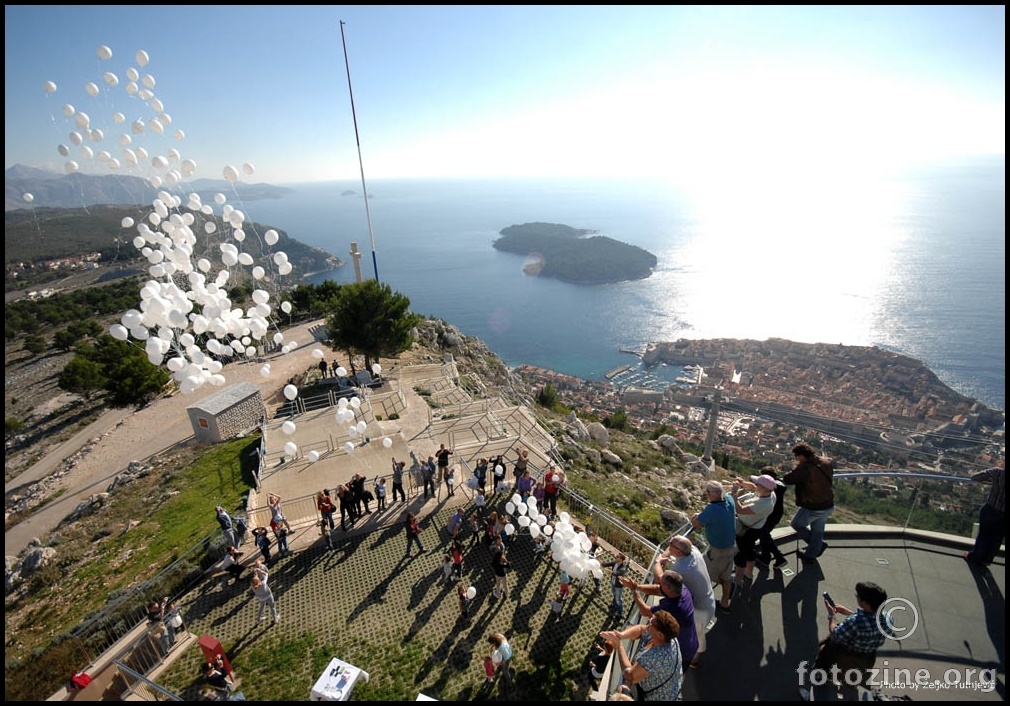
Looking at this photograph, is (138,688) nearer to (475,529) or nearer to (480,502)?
(475,529)

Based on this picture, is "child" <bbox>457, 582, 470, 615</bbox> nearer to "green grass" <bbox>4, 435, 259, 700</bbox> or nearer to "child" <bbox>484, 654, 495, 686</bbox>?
"child" <bbox>484, 654, 495, 686</bbox>

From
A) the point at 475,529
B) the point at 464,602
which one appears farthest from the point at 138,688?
the point at 475,529

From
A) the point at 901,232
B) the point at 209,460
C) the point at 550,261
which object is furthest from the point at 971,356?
the point at 901,232

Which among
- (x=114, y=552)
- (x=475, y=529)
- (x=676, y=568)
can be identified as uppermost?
(x=676, y=568)

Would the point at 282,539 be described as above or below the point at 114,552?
above

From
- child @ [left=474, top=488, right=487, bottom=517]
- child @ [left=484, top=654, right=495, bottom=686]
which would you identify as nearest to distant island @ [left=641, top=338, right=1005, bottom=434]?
child @ [left=474, top=488, right=487, bottom=517]

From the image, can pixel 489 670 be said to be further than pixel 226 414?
No

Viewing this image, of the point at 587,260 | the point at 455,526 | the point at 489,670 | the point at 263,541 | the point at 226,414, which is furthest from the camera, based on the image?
the point at 587,260
